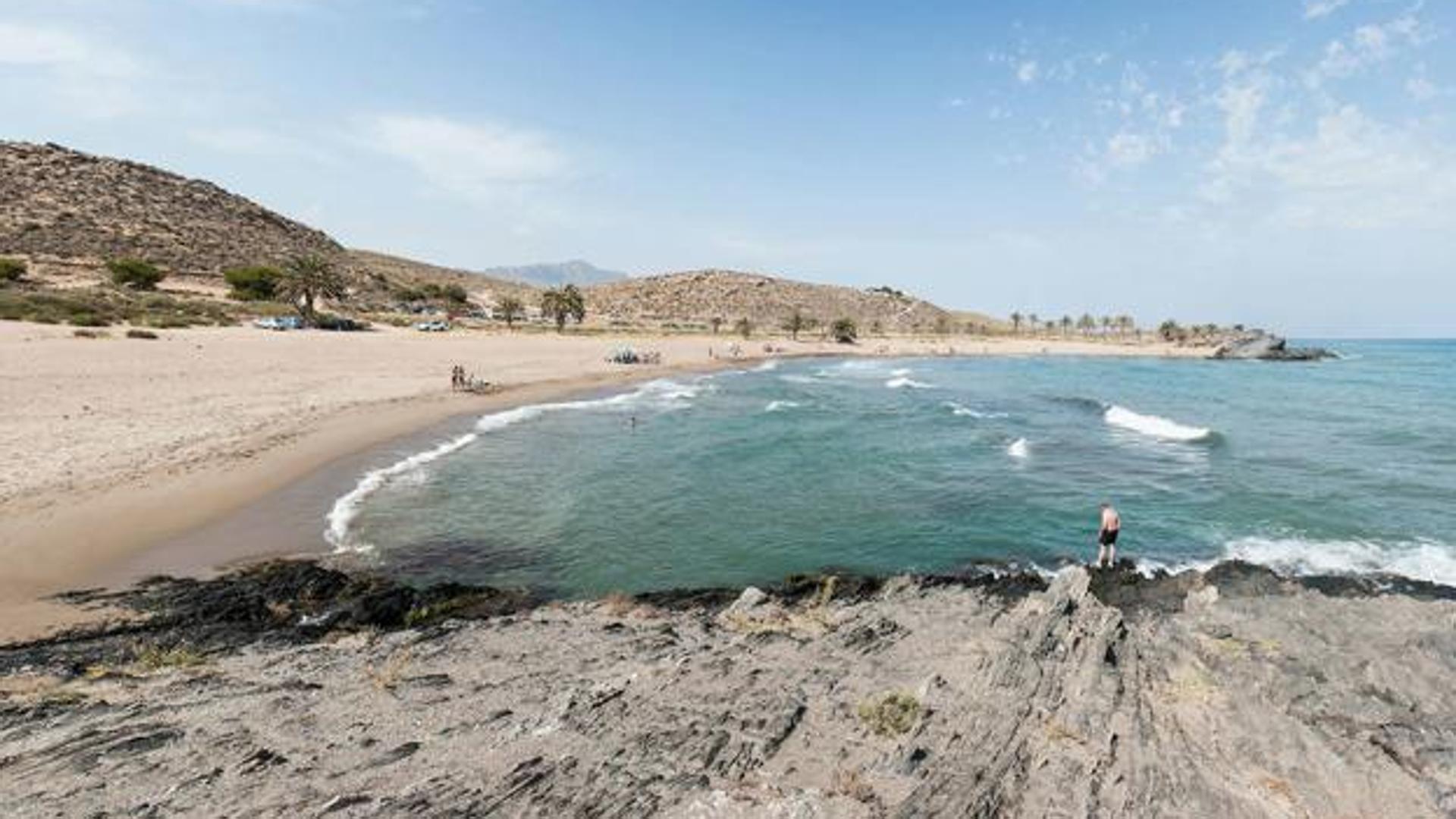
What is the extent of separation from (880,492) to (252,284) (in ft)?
244

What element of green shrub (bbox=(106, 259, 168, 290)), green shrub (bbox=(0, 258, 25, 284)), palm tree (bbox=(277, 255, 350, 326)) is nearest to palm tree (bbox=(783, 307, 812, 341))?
palm tree (bbox=(277, 255, 350, 326))

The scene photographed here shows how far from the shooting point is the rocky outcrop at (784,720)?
24.3 feet

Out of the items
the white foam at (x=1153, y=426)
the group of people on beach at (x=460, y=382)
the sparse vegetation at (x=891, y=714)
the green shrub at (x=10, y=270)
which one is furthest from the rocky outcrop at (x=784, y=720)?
the green shrub at (x=10, y=270)

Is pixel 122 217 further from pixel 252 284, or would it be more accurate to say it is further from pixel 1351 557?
pixel 1351 557

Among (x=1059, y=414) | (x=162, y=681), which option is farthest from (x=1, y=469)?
(x=1059, y=414)

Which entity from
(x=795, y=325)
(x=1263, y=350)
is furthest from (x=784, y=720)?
(x=1263, y=350)

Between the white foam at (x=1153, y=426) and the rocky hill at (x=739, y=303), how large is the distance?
4014 inches

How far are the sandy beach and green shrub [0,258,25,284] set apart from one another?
21481 millimetres

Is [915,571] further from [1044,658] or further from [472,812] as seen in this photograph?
[472,812]

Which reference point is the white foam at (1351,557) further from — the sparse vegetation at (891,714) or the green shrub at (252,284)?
the green shrub at (252,284)

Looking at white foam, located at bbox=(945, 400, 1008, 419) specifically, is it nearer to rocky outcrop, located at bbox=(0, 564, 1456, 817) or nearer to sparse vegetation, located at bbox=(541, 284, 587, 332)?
rocky outcrop, located at bbox=(0, 564, 1456, 817)

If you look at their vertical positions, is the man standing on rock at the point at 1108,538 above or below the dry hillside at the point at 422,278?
below

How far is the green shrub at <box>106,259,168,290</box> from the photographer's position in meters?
64.1

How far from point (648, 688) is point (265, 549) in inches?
474
